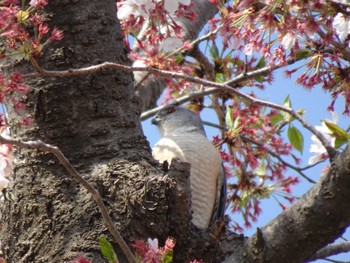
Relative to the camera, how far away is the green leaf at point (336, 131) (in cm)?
309

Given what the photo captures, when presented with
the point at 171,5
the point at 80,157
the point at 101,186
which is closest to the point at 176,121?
the point at 171,5

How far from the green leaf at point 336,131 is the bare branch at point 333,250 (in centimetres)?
45

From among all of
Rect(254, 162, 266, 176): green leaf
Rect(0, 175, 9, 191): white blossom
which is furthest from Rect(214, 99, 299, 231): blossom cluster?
Rect(0, 175, 9, 191): white blossom

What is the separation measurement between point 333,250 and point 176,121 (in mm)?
2053

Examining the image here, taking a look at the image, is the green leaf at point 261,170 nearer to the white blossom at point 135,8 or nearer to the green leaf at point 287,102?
the green leaf at point 287,102

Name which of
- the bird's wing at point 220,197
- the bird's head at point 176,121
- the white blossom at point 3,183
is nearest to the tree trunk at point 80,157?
the white blossom at point 3,183

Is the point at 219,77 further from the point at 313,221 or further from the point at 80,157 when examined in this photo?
the point at 313,221

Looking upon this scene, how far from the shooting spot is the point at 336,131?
3.11 metres

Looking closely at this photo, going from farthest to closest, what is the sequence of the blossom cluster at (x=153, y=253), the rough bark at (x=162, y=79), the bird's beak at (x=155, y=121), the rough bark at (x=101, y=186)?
the bird's beak at (x=155, y=121) < the rough bark at (x=162, y=79) < the rough bark at (x=101, y=186) < the blossom cluster at (x=153, y=253)

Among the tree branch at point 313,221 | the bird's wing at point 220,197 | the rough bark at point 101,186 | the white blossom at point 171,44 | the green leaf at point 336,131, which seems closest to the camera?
the tree branch at point 313,221

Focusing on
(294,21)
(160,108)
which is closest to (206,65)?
(160,108)

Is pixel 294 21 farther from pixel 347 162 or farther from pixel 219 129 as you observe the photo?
pixel 219 129

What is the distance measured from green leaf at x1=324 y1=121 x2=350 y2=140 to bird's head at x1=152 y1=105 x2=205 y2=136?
165 centimetres

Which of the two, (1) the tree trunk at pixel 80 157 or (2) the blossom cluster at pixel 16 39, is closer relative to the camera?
(2) the blossom cluster at pixel 16 39
